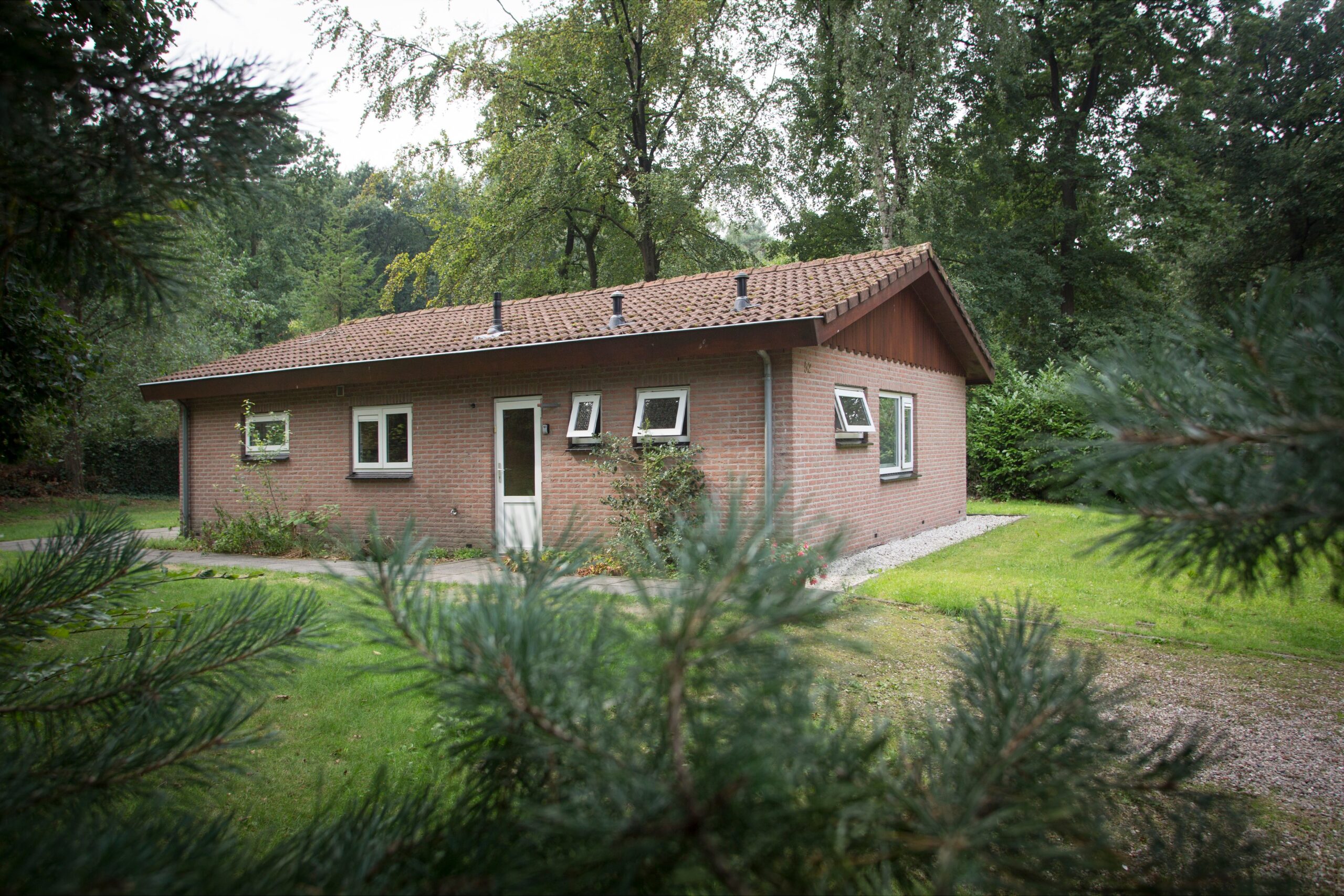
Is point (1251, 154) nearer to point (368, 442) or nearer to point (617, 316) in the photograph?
point (617, 316)

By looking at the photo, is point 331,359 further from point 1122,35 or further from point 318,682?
point 1122,35

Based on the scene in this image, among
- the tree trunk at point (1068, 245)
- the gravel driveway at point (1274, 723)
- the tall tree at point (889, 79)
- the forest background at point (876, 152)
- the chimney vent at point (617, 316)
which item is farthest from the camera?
the tree trunk at point (1068, 245)

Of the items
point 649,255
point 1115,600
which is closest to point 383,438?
point 1115,600

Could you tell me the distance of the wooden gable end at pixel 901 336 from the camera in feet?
35.6

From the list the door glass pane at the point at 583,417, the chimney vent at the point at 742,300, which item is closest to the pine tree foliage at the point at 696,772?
the chimney vent at the point at 742,300

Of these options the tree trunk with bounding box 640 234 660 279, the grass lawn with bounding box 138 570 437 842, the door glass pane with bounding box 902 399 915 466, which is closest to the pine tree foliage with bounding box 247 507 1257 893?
the grass lawn with bounding box 138 570 437 842

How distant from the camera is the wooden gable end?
1086cm

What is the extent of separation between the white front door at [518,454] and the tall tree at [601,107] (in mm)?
9836

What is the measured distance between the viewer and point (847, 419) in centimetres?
1056

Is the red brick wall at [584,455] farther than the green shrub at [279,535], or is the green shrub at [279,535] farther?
the green shrub at [279,535]

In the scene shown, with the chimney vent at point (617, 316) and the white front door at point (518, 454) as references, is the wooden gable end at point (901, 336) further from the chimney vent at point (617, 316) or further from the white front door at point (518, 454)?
the white front door at point (518, 454)

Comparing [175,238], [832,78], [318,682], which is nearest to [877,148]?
[832,78]

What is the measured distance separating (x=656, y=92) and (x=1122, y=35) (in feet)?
44.1

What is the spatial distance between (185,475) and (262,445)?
188cm
